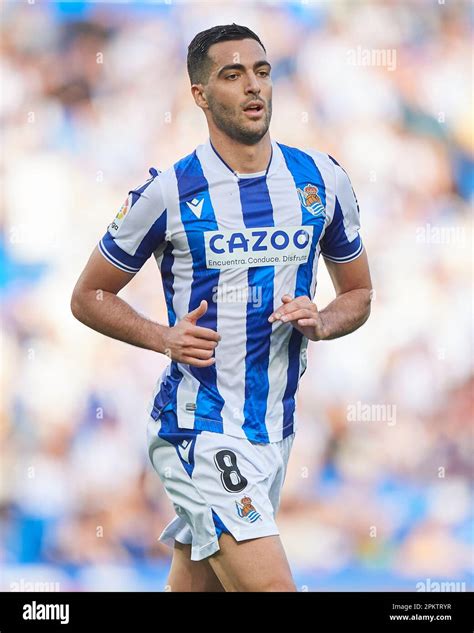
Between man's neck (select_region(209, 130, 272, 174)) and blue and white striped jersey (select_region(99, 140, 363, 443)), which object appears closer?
blue and white striped jersey (select_region(99, 140, 363, 443))

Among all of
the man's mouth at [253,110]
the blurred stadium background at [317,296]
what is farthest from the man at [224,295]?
the blurred stadium background at [317,296]

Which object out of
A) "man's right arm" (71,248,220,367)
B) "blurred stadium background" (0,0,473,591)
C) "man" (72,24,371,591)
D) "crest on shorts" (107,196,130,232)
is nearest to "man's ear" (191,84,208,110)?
"man" (72,24,371,591)

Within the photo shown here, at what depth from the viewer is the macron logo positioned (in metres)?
3.00

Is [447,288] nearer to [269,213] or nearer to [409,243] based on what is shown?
[409,243]

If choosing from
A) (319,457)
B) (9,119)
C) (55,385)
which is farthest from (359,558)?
(9,119)

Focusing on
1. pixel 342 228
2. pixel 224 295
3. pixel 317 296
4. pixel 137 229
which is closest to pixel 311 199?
pixel 342 228

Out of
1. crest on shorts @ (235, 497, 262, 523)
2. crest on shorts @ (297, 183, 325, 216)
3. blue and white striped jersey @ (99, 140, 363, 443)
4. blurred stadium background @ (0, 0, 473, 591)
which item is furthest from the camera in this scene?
blurred stadium background @ (0, 0, 473, 591)

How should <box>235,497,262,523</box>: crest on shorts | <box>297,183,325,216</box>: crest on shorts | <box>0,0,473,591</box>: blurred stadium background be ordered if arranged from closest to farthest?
1. <box>235,497,262,523</box>: crest on shorts
2. <box>297,183,325,216</box>: crest on shorts
3. <box>0,0,473,591</box>: blurred stadium background

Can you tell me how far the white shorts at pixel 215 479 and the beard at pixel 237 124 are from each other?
31.3 inches

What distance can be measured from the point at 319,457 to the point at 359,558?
1.92 ft

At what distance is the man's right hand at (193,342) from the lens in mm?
2793

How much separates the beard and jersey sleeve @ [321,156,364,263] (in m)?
0.29

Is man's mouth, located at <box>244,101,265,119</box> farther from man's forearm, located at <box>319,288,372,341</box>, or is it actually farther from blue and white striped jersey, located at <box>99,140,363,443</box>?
man's forearm, located at <box>319,288,372,341</box>

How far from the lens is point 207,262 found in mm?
2977
